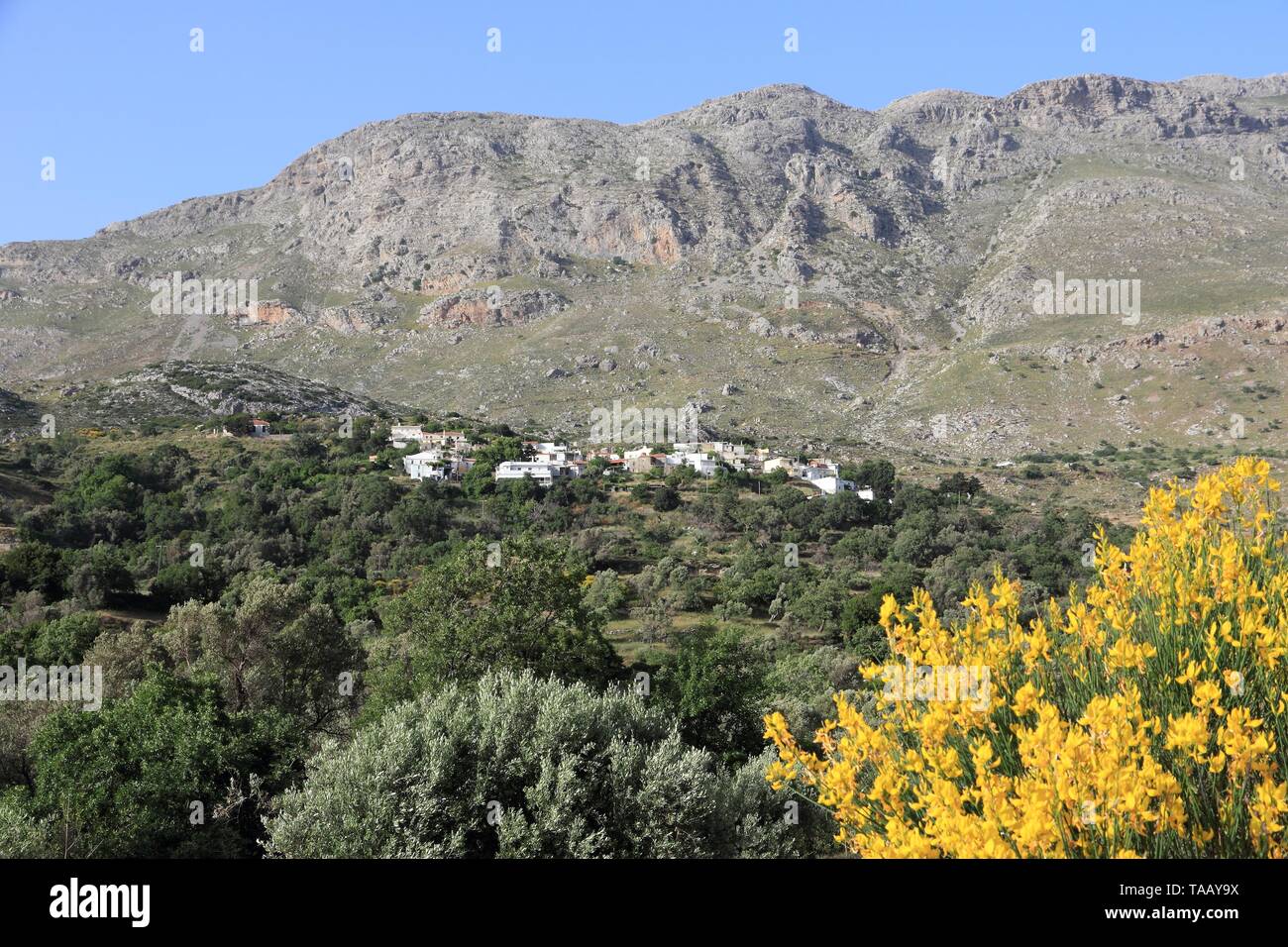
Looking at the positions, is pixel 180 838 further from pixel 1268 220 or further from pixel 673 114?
pixel 673 114

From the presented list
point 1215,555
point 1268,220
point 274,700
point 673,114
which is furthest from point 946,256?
point 1215,555

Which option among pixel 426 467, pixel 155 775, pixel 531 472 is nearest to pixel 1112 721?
pixel 155 775

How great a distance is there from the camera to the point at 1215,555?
4.07 meters

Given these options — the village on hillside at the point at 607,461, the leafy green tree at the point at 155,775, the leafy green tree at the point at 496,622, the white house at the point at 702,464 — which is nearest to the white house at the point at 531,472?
the village on hillside at the point at 607,461

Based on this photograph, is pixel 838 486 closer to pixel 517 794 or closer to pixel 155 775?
pixel 155 775

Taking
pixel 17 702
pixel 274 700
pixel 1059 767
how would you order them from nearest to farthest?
1. pixel 1059 767
2. pixel 17 702
3. pixel 274 700

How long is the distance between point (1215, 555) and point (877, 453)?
63.2 m

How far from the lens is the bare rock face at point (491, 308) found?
4218 inches

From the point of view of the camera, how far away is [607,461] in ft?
195

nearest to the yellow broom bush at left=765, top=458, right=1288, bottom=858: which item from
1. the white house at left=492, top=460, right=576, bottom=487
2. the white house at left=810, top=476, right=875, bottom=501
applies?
the white house at left=810, top=476, right=875, bottom=501

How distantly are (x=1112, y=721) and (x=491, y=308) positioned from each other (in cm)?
10986

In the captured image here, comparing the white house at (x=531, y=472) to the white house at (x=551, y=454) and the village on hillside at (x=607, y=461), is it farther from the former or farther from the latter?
the white house at (x=551, y=454)
